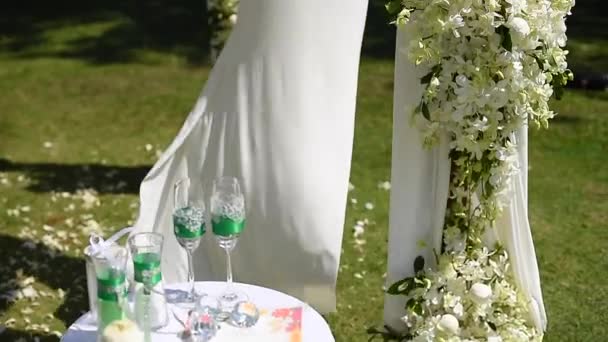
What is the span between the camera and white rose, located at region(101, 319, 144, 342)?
9.57 feet

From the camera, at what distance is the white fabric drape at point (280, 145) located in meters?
4.02

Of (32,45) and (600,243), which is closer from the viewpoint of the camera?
(600,243)

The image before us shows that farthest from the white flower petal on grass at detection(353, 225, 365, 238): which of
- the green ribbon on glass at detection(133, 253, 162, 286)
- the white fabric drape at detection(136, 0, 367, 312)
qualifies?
the green ribbon on glass at detection(133, 253, 162, 286)

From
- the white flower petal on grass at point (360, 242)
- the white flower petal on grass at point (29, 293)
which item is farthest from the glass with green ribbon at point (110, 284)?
the white flower petal on grass at point (360, 242)

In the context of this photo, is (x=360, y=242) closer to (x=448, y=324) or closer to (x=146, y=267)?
(x=448, y=324)

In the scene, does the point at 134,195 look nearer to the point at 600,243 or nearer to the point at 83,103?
A: the point at 83,103

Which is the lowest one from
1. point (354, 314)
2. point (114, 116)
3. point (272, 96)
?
point (354, 314)

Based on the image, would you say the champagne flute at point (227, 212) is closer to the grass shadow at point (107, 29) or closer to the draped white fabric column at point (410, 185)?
the draped white fabric column at point (410, 185)

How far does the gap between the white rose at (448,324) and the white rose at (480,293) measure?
12 cm

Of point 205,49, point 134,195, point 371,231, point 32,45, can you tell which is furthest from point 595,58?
point 32,45

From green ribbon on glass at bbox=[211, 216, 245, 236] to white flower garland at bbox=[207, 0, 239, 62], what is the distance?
2.83 meters

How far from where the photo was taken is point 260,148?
13.8ft

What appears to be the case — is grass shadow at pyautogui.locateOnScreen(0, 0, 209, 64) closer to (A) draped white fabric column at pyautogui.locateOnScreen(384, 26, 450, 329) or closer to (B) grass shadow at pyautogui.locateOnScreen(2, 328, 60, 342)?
(B) grass shadow at pyautogui.locateOnScreen(2, 328, 60, 342)

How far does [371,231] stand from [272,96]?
81.2 inches
